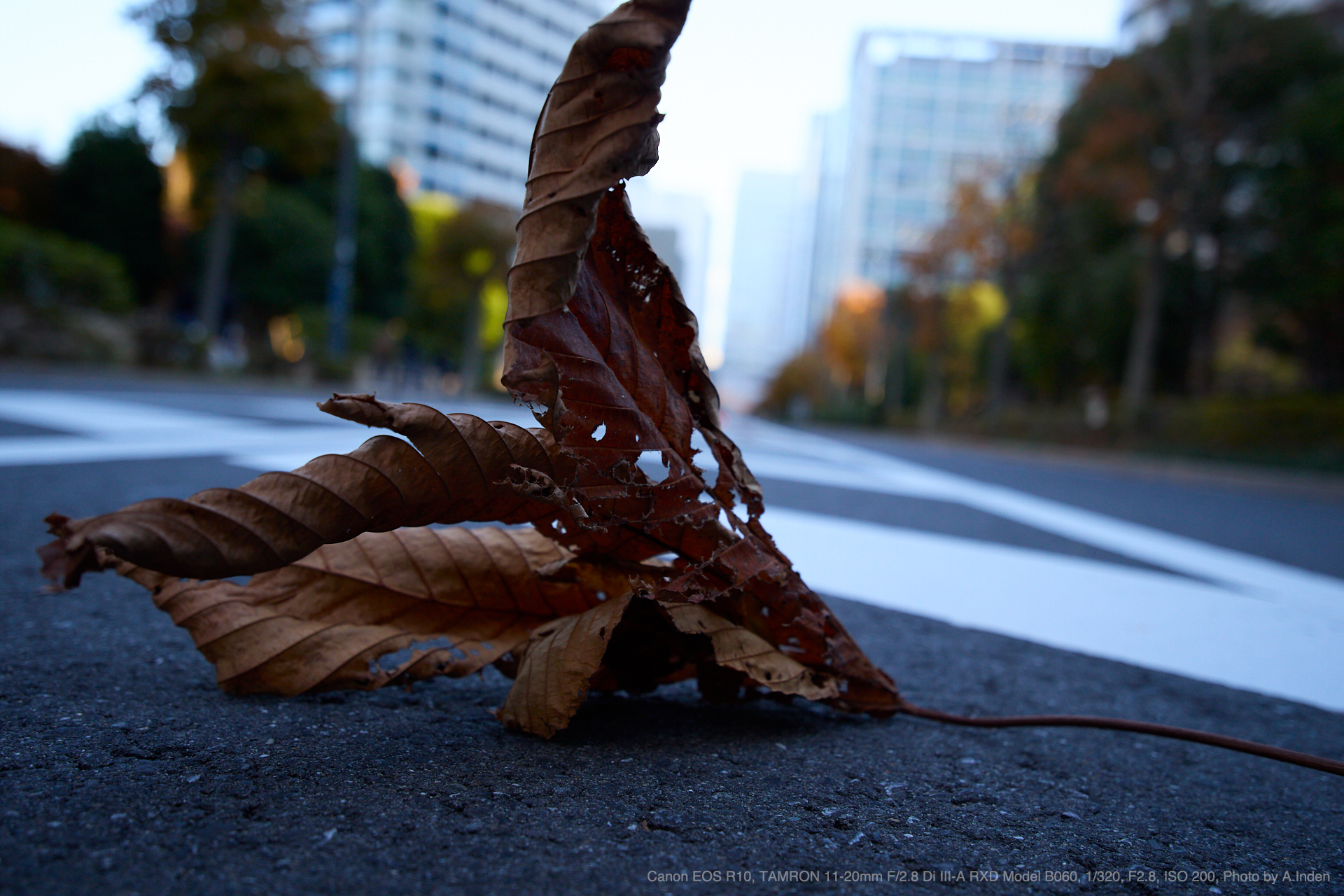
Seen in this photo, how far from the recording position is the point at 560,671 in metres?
0.96

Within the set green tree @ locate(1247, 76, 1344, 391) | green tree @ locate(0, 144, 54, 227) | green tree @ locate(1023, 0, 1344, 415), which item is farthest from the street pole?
green tree @ locate(1247, 76, 1344, 391)

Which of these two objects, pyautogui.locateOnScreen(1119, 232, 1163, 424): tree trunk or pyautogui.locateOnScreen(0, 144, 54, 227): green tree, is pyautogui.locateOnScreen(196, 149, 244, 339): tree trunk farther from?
pyautogui.locateOnScreen(1119, 232, 1163, 424): tree trunk

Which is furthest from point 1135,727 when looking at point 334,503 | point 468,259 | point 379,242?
point 379,242

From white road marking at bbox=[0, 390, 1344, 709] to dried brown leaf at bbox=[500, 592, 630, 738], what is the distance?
123 cm

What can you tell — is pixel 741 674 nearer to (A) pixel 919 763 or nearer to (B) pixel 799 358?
(A) pixel 919 763

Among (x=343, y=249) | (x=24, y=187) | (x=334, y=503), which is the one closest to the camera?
(x=334, y=503)

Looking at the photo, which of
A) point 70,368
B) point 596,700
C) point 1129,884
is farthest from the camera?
point 70,368

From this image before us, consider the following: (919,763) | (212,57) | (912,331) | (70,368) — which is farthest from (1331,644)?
(912,331)

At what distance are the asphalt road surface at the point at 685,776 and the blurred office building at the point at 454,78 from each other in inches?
2686

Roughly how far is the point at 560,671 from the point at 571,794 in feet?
0.46

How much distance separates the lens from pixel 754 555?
3.47 feet

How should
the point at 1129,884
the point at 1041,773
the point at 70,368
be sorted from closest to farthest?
Result: the point at 1129,884, the point at 1041,773, the point at 70,368

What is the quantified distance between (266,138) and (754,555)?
20.3 m

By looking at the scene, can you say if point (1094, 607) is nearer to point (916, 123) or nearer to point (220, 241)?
point (220, 241)
